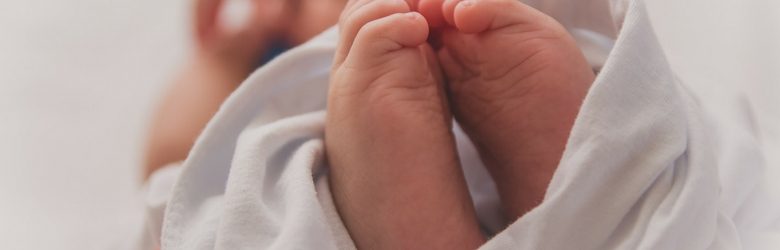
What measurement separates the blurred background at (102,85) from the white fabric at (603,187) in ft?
0.64

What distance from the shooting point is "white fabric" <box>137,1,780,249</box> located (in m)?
0.56

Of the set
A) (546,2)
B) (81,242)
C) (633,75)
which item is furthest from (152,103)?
(633,75)

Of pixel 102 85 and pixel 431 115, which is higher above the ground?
pixel 431 115

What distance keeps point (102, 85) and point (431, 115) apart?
1.86 ft

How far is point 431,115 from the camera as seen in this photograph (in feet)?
1.92

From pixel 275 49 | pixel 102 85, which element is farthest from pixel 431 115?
pixel 102 85

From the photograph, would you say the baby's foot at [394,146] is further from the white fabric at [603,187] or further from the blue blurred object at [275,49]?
the blue blurred object at [275,49]

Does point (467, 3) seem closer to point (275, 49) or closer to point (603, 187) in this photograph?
point (603, 187)

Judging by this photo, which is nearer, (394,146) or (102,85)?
(394,146)

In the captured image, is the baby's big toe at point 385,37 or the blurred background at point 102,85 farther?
the blurred background at point 102,85

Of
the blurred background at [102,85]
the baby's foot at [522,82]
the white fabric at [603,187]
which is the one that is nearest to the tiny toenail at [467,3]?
the baby's foot at [522,82]

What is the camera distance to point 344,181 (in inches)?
23.5

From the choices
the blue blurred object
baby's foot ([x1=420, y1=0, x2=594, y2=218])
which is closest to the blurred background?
the blue blurred object

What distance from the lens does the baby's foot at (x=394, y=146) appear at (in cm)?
56
